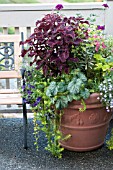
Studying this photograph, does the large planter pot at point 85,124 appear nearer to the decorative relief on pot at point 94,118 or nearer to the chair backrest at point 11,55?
the decorative relief on pot at point 94,118

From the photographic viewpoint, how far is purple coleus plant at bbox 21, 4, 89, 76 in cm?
227

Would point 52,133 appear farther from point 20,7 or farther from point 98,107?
point 20,7

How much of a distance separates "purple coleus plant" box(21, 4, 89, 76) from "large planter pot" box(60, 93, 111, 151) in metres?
0.29

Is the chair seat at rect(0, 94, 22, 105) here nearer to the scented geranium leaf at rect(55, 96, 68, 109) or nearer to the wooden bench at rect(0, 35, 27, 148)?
the wooden bench at rect(0, 35, 27, 148)

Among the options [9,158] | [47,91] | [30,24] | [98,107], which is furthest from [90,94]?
[30,24]

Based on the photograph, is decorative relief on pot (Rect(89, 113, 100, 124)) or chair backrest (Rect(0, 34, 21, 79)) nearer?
decorative relief on pot (Rect(89, 113, 100, 124))

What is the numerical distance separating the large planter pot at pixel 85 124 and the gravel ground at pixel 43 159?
0.08m

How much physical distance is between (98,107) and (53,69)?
44 cm

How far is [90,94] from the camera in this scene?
234 cm

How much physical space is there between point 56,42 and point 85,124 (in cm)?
65

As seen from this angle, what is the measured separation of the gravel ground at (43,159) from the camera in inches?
94.7

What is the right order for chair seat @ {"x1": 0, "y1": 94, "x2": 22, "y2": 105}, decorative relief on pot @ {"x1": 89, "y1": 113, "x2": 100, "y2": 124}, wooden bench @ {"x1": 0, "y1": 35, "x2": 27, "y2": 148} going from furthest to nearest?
wooden bench @ {"x1": 0, "y1": 35, "x2": 27, "y2": 148}
chair seat @ {"x1": 0, "y1": 94, "x2": 22, "y2": 105}
decorative relief on pot @ {"x1": 89, "y1": 113, "x2": 100, "y2": 124}

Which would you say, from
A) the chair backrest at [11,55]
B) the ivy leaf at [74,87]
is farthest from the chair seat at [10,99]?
the ivy leaf at [74,87]

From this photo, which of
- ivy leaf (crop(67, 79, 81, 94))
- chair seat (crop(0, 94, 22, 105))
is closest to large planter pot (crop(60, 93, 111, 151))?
ivy leaf (crop(67, 79, 81, 94))
